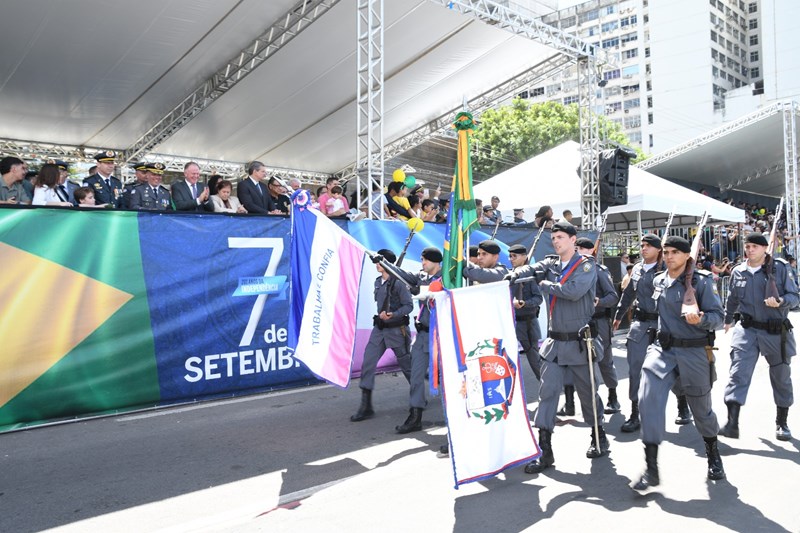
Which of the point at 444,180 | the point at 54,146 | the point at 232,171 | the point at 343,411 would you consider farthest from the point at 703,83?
the point at 343,411

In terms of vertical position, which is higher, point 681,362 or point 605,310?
point 605,310

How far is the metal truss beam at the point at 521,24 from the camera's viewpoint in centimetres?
1160

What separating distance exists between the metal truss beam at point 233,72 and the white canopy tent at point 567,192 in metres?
6.80

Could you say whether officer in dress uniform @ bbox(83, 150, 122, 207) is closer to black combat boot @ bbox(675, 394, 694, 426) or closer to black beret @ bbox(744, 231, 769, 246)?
black combat boot @ bbox(675, 394, 694, 426)

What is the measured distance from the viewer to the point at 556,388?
17.0 feet

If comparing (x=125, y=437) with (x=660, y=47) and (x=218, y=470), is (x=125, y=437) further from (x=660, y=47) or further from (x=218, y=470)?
(x=660, y=47)

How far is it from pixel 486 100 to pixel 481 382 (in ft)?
45.4

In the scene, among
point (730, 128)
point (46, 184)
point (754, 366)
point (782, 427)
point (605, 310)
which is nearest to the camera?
point (782, 427)

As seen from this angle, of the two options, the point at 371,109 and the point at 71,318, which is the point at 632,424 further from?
the point at 371,109

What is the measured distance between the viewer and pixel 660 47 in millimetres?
72250

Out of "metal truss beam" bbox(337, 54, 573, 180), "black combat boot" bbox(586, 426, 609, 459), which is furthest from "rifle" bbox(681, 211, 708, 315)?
"metal truss beam" bbox(337, 54, 573, 180)

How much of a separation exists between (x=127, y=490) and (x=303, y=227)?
265cm

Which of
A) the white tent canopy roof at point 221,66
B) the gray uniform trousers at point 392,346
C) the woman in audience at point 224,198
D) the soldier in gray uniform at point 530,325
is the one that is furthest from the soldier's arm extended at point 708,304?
the white tent canopy roof at point 221,66

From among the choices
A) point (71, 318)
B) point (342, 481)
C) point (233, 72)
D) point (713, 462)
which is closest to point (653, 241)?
point (713, 462)
